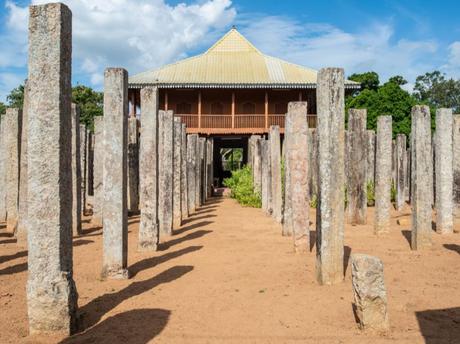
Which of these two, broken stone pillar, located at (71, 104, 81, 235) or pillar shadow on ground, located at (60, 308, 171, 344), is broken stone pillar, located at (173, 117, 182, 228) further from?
pillar shadow on ground, located at (60, 308, 171, 344)

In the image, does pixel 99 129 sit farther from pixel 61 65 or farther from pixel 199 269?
pixel 61 65

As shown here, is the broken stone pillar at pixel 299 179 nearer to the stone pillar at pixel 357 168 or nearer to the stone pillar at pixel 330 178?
the stone pillar at pixel 330 178

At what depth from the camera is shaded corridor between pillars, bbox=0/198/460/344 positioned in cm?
421

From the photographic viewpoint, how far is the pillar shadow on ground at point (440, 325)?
404cm

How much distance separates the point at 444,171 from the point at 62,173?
7454 millimetres

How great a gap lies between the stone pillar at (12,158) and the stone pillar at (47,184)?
5.93 meters

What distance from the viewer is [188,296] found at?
5.37 metres

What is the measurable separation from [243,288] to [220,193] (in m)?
18.5

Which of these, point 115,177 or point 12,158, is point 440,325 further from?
point 12,158

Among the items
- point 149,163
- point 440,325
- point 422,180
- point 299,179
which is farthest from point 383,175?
point 440,325

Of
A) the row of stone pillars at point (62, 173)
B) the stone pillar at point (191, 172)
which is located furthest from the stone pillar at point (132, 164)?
the row of stone pillars at point (62, 173)

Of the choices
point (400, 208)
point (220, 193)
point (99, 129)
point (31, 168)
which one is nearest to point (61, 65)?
point (31, 168)

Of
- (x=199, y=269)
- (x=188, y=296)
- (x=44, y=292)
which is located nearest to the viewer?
(x=44, y=292)

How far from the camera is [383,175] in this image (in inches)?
360
